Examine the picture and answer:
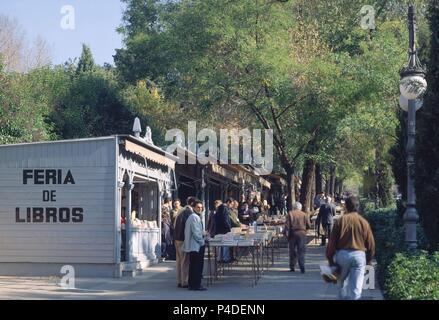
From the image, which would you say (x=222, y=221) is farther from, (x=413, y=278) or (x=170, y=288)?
(x=413, y=278)

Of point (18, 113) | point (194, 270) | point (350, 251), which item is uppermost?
point (18, 113)

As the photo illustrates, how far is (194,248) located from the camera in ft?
49.2

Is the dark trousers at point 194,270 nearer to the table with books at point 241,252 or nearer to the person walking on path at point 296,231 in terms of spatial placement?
the table with books at point 241,252

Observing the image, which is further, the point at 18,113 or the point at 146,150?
the point at 18,113

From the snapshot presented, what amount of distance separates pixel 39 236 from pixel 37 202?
80cm

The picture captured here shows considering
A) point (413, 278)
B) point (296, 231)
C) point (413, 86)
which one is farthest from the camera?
point (296, 231)

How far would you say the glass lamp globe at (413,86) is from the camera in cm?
1280

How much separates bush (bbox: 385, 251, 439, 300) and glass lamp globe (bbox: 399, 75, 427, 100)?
9.17 ft

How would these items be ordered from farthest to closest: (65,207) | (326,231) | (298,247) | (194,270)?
(326,231) → (298,247) → (65,207) → (194,270)

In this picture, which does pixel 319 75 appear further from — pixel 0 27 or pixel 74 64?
pixel 74 64

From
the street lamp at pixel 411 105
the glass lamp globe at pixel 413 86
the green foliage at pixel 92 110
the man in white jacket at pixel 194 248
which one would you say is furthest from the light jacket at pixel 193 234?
the green foliage at pixel 92 110

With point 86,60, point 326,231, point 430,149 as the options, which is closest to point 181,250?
point 430,149

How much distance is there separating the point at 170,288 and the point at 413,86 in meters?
6.37
